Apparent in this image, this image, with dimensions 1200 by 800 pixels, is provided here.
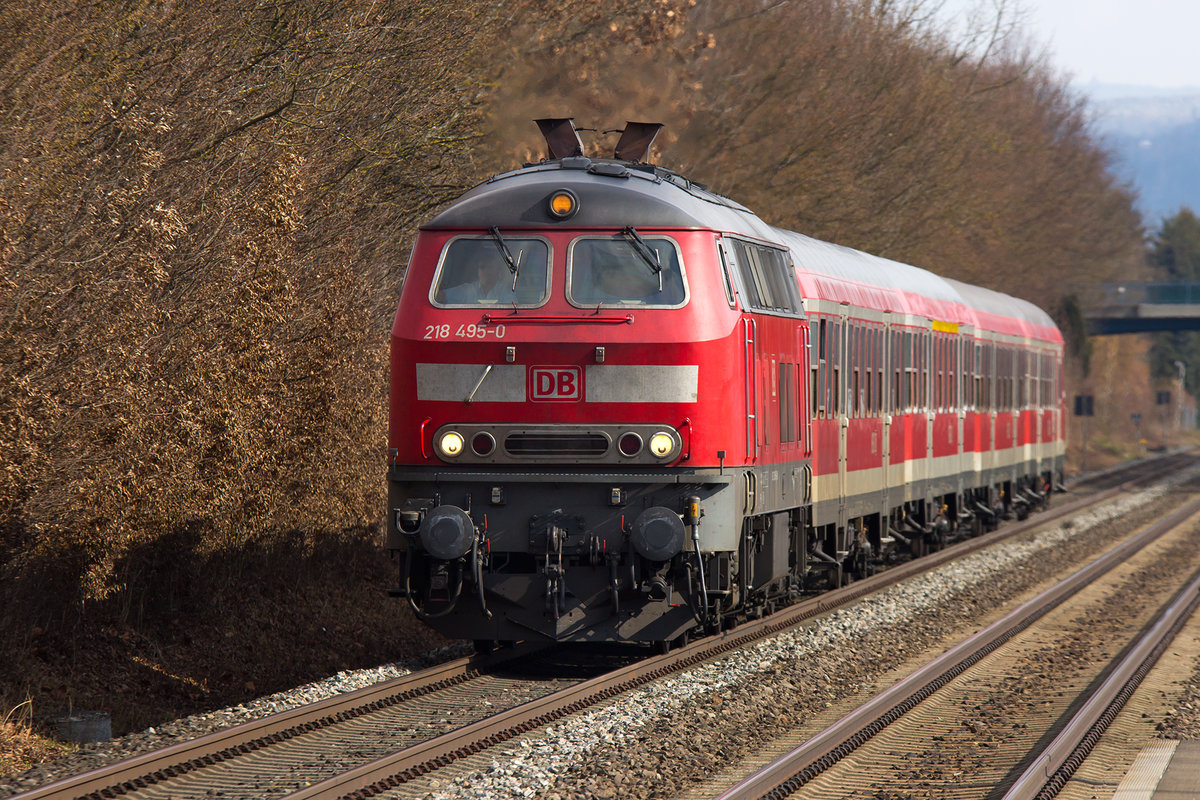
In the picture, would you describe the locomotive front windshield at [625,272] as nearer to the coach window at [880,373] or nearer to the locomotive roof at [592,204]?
the locomotive roof at [592,204]

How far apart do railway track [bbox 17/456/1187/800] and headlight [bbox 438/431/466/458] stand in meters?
1.62

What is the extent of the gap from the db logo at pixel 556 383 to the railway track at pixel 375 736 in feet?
6.66

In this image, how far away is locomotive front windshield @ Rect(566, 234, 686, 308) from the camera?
1085cm

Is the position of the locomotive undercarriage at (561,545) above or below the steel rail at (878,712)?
above

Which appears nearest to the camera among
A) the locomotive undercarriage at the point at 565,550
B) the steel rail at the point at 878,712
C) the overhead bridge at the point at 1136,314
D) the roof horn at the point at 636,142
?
the steel rail at the point at 878,712

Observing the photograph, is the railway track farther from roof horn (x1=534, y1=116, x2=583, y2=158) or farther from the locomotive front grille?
roof horn (x1=534, y1=116, x2=583, y2=158)

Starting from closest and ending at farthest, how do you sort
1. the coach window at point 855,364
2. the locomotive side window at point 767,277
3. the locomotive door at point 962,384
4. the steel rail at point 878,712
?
the steel rail at point 878,712
the locomotive side window at point 767,277
the coach window at point 855,364
the locomotive door at point 962,384

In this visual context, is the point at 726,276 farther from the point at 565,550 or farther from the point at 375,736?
the point at 375,736

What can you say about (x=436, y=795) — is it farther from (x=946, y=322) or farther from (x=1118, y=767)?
(x=946, y=322)

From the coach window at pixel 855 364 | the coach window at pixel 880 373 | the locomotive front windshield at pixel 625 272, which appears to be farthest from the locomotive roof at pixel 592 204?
the coach window at pixel 880 373

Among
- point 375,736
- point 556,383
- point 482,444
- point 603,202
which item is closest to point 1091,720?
point 556,383

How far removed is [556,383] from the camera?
1072cm

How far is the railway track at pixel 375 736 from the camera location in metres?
7.79

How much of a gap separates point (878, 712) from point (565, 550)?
241 cm
